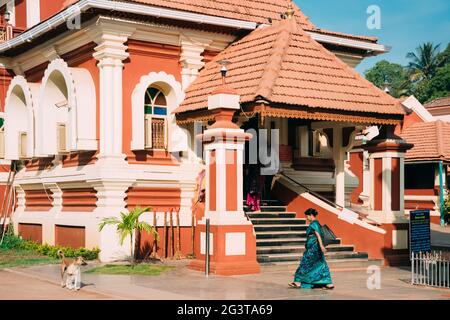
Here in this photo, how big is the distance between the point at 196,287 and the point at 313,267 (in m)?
2.19

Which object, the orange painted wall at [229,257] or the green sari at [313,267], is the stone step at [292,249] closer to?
the orange painted wall at [229,257]

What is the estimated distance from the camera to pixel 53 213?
20.4m

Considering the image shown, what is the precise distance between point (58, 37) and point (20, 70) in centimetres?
346

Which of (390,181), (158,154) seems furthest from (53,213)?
(390,181)

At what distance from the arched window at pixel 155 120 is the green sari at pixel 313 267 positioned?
252 inches

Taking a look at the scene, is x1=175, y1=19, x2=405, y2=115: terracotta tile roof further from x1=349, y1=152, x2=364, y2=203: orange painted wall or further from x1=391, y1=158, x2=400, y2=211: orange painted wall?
x1=349, y1=152, x2=364, y2=203: orange painted wall

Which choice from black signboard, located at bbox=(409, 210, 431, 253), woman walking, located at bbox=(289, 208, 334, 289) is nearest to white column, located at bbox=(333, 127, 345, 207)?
black signboard, located at bbox=(409, 210, 431, 253)

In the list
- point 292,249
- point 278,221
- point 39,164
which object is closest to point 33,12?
point 39,164

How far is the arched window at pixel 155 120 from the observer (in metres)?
19.0

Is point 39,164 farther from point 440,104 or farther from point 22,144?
point 440,104

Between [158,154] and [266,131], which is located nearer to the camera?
[158,154]

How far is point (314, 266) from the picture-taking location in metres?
13.8

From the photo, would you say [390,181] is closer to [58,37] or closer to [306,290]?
[306,290]

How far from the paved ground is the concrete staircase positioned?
0.69 meters
